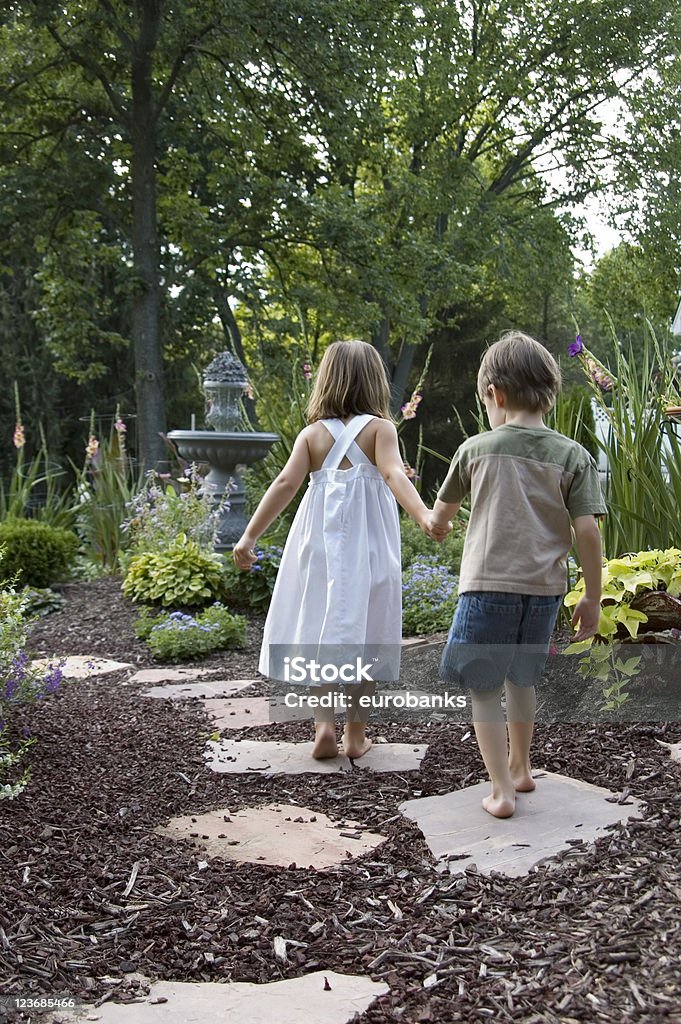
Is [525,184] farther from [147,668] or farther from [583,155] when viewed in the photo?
[147,668]

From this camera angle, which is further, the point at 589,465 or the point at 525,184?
the point at 525,184

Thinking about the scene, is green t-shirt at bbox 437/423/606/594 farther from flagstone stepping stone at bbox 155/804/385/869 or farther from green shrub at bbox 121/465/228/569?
green shrub at bbox 121/465/228/569

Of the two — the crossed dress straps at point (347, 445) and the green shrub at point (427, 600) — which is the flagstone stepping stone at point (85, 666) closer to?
the green shrub at point (427, 600)

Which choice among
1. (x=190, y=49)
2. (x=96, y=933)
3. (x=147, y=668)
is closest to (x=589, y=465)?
(x=96, y=933)

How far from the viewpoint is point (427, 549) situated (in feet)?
22.9

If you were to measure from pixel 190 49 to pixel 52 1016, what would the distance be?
42.1ft

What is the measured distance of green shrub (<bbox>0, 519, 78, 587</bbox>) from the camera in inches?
301

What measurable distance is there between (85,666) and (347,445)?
8.92 feet

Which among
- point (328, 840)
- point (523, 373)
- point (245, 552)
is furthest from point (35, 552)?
point (523, 373)

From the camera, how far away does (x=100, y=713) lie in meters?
4.07

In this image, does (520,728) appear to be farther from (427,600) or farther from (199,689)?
(427,600)

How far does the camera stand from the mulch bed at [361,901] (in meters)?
1.79

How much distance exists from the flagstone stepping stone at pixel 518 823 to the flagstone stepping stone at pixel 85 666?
2687 mm

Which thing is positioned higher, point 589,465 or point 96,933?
point 589,465
